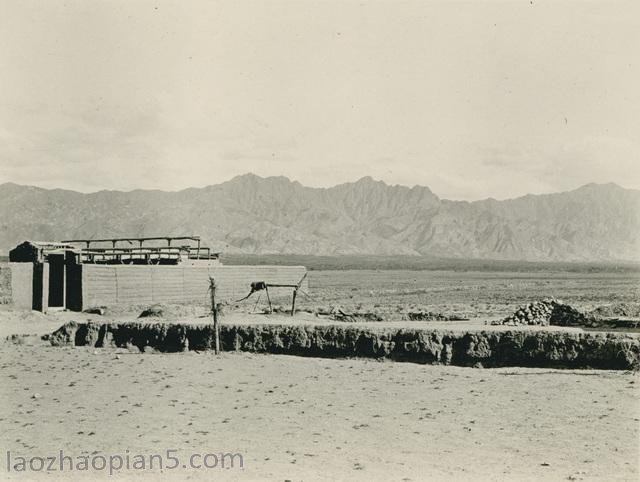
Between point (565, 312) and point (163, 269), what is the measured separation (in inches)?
555

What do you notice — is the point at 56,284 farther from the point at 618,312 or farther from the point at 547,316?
the point at 618,312

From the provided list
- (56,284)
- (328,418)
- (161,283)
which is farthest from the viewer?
(161,283)

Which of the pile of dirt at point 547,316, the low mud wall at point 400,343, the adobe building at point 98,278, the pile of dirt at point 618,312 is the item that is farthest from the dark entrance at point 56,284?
the pile of dirt at point 618,312

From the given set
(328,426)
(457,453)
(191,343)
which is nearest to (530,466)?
(457,453)

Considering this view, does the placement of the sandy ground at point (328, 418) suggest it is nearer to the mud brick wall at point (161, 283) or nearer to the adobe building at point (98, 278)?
the adobe building at point (98, 278)

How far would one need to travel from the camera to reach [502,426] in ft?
30.2

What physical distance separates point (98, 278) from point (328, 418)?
666 inches

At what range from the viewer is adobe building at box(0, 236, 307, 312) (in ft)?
77.9

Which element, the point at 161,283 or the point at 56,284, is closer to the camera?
the point at 56,284

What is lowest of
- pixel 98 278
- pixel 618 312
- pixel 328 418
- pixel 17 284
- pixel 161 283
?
pixel 328 418

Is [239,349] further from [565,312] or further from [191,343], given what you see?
[565,312]

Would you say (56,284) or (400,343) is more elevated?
(56,284)

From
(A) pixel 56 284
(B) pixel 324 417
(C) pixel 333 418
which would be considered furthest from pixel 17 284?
(C) pixel 333 418

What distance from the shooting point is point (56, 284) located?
24.4 meters
